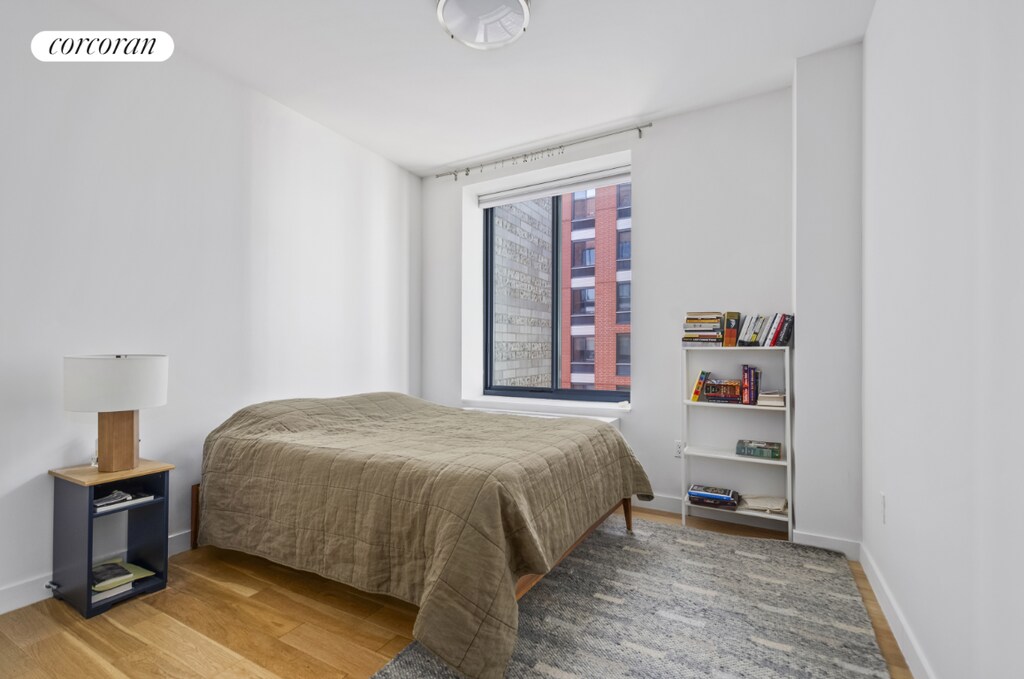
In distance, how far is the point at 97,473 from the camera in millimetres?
2055

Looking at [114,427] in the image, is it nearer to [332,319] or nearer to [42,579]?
[42,579]

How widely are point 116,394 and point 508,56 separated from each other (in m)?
2.42

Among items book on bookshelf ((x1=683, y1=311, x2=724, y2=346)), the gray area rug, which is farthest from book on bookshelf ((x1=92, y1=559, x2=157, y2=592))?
book on bookshelf ((x1=683, y1=311, x2=724, y2=346))

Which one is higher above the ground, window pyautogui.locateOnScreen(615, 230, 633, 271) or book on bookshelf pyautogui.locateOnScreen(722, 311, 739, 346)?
window pyautogui.locateOnScreen(615, 230, 633, 271)

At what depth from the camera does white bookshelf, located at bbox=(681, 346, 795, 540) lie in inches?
115

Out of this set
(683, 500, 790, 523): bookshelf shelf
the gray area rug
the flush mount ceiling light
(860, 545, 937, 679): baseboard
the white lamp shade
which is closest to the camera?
(860, 545, 937, 679): baseboard

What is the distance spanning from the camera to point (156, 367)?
6.96ft

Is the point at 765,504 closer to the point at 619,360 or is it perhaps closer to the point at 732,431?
the point at 732,431

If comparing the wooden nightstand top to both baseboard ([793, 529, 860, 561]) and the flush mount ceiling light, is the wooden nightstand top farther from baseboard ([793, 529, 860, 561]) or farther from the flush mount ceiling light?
baseboard ([793, 529, 860, 561])

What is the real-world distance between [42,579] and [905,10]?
405cm

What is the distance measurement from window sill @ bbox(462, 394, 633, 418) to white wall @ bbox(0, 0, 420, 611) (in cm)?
95

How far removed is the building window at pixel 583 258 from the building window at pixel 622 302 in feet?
0.97

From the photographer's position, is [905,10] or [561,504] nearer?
[905,10]

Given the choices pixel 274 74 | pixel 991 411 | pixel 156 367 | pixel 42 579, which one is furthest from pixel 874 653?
pixel 274 74
